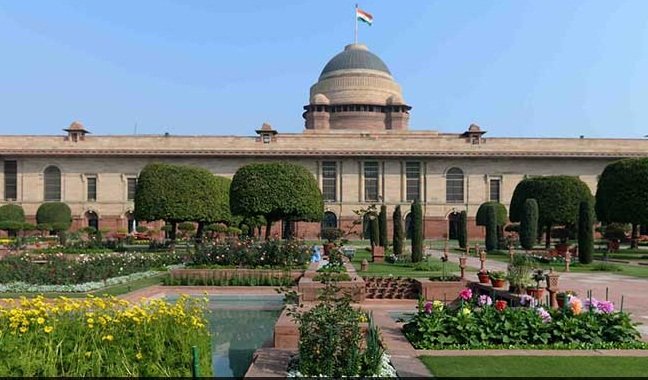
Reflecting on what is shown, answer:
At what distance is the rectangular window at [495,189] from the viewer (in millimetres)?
42625

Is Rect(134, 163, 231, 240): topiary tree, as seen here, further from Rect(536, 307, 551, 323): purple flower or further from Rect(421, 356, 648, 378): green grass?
Rect(421, 356, 648, 378): green grass

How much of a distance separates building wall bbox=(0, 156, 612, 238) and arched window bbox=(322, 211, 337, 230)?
454mm

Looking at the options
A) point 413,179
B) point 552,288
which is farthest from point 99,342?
point 413,179

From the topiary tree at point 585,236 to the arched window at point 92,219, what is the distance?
33579 mm

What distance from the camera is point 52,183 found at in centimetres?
4247

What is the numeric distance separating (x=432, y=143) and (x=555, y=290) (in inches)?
1390

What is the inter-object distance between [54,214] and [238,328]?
115 ft

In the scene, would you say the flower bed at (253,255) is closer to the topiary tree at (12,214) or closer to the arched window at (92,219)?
the topiary tree at (12,214)

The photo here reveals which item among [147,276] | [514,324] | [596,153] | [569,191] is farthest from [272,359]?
[596,153]

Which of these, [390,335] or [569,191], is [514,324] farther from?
[569,191]

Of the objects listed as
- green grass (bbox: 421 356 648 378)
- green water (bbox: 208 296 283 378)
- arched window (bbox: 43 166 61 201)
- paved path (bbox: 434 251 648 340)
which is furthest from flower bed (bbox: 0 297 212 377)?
arched window (bbox: 43 166 61 201)

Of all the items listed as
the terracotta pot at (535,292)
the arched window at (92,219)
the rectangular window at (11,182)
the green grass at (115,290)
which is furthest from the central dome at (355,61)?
the terracotta pot at (535,292)

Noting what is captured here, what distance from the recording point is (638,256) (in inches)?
980

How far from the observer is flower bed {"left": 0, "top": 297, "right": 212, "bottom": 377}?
4.90m
